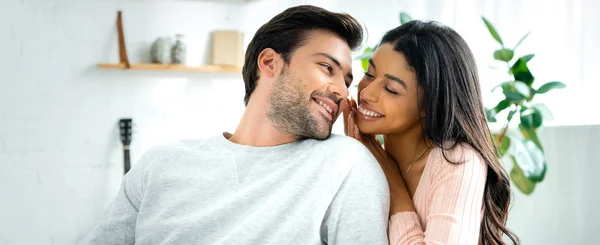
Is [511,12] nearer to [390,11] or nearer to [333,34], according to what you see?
[390,11]

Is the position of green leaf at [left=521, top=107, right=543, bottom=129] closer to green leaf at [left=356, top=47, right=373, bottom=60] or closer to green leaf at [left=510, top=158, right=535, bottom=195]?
green leaf at [left=510, top=158, right=535, bottom=195]

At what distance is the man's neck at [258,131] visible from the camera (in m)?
1.74

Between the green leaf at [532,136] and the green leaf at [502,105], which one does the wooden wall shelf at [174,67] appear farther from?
the green leaf at [532,136]

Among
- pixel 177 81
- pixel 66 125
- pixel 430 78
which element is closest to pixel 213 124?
pixel 177 81

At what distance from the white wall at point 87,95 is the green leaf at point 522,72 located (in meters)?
0.75

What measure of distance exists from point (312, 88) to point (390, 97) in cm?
21

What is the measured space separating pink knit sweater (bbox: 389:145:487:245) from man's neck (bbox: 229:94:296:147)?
1.27 feet

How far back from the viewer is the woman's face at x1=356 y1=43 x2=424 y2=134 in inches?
63.1

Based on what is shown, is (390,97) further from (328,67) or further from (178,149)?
(178,149)

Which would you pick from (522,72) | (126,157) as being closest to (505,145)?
(522,72)

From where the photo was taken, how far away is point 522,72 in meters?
3.19

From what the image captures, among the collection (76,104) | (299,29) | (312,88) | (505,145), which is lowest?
(76,104)

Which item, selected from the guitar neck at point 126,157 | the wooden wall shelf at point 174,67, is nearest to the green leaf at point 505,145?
the wooden wall shelf at point 174,67

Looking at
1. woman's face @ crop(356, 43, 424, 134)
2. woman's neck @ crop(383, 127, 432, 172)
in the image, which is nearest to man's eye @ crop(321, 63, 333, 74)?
woman's face @ crop(356, 43, 424, 134)
